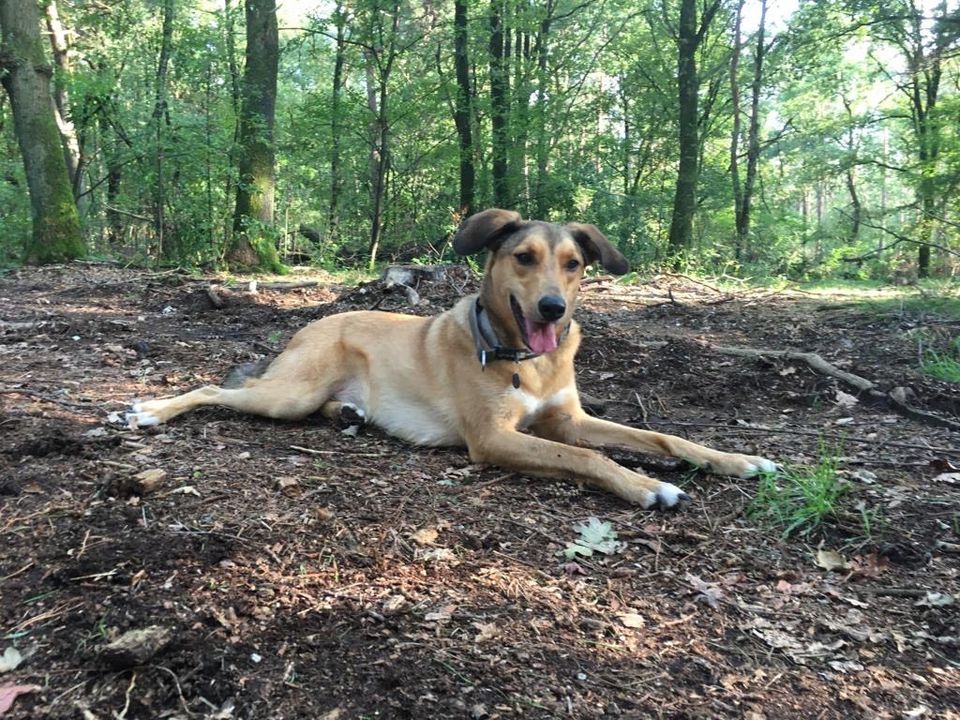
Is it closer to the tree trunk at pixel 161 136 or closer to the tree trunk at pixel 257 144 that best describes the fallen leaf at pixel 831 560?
the tree trunk at pixel 257 144

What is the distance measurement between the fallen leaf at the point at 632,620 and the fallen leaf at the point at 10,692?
174 centimetres

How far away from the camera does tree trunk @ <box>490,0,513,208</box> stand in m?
16.8

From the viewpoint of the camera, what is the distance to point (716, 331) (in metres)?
7.93

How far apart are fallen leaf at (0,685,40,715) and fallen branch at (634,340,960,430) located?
16.5 feet

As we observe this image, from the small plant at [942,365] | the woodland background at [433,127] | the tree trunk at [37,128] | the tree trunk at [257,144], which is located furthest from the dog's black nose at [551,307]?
the tree trunk at [37,128]

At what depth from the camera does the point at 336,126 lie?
13898 mm


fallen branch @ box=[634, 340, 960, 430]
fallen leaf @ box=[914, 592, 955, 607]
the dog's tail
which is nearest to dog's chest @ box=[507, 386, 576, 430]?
the dog's tail

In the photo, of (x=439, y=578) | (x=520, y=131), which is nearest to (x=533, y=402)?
(x=439, y=578)

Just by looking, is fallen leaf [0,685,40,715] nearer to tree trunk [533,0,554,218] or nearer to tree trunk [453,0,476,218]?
tree trunk [453,0,476,218]

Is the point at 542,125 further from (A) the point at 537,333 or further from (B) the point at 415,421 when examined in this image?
(A) the point at 537,333

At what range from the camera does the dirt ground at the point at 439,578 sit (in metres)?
1.81

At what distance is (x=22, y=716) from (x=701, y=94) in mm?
24571

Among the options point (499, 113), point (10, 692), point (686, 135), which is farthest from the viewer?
point (499, 113)

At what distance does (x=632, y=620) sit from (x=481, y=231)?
2480mm
